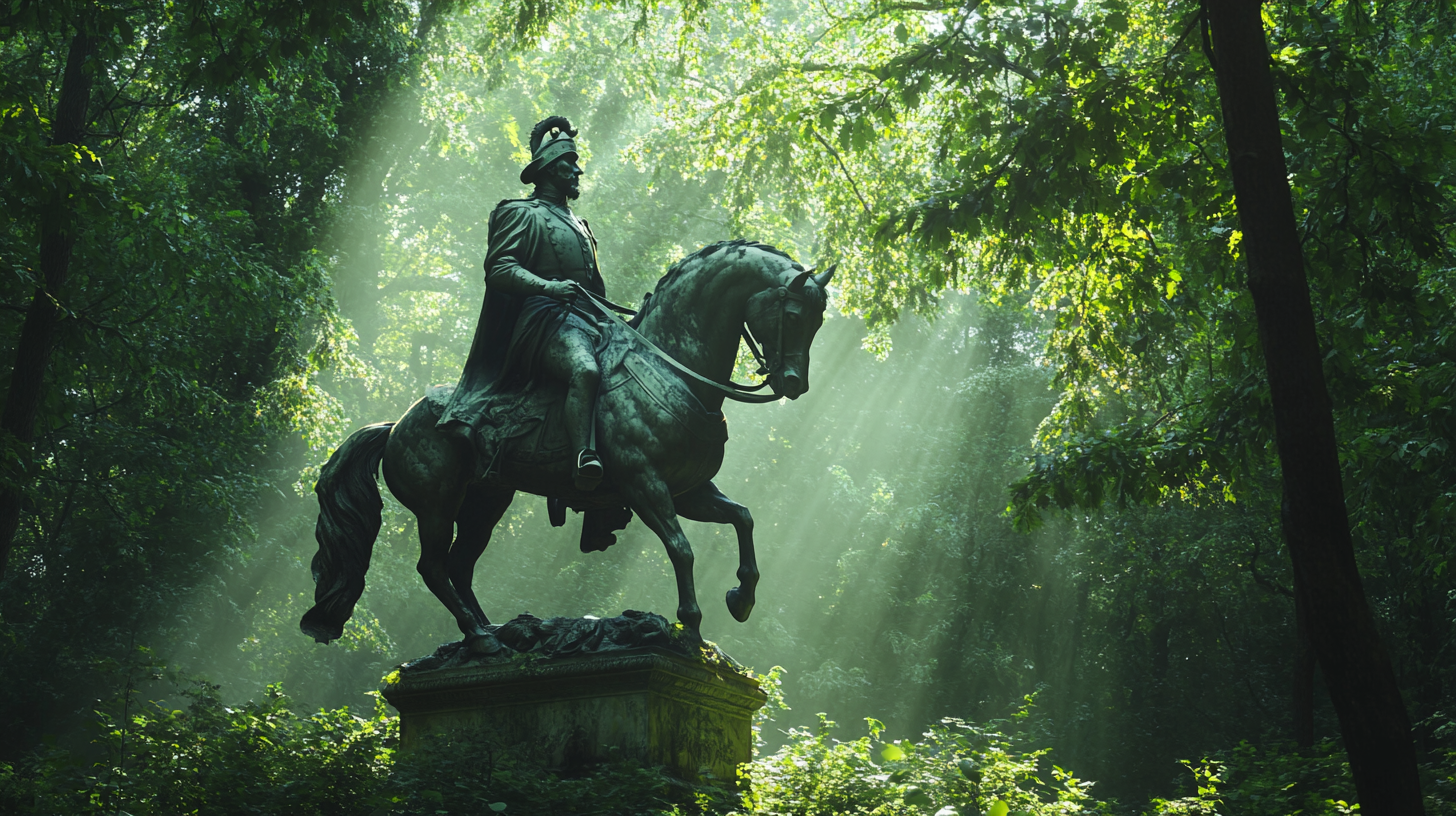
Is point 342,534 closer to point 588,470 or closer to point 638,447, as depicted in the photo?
point 588,470

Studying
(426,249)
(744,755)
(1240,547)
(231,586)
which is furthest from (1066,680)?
(426,249)

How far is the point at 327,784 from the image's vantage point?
472cm

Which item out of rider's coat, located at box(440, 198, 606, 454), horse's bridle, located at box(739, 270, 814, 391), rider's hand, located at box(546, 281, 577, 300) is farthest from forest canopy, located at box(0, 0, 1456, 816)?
rider's hand, located at box(546, 281, 577, 300)

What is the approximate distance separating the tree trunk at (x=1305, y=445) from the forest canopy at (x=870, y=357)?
2 cm

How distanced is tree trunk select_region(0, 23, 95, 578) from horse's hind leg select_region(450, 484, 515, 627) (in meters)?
3.99

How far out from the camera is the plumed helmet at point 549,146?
262 inches

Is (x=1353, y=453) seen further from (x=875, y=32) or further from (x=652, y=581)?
(x=652, y=581)

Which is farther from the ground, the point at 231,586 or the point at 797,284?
the point at 231,586

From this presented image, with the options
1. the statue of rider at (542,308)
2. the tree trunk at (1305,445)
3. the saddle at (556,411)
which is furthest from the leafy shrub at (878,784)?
the statue of rider at (542,308)

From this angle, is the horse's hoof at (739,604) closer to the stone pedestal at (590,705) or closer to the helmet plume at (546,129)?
the stone pedestal at (590,705)

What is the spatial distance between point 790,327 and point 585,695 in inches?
83.1

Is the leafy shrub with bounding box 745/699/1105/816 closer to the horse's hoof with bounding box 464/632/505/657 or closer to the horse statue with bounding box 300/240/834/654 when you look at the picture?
the horse statue with bounding box 300/240/834/654

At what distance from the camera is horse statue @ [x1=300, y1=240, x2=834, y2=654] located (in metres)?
5.80

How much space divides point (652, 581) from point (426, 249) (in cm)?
1036
